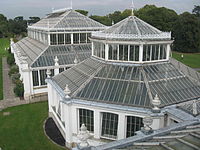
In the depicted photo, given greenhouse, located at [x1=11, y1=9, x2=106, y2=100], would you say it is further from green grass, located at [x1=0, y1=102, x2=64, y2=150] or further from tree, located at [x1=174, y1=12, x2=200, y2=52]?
tree, located at [x1=174, y1=12, x2=200, y2=52]

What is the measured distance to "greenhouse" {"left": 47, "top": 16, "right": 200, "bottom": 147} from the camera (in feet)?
51.8

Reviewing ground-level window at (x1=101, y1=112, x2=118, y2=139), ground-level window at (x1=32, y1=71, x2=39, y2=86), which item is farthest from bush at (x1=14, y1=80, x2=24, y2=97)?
ground-level window at (x1=101, y1=112, x2=118, y2=139)

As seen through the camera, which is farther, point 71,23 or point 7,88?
point 71,23

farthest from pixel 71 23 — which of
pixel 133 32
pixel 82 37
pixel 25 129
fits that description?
pixel 25 129

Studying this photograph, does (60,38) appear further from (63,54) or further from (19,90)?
(19,90)

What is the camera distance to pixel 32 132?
72.4 feet

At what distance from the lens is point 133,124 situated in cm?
1612

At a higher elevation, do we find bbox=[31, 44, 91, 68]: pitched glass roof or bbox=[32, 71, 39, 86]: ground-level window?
bbox=[31, 44, 91, 68]: pitched glass roof

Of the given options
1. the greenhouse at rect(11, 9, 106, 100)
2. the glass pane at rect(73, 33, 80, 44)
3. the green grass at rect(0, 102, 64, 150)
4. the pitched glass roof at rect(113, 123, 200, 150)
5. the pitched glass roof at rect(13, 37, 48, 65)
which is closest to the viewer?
the pitched glass roof at rect(113, 123, 200, 150)

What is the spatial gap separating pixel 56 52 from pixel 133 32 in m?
19.0

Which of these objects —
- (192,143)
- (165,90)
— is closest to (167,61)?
(165,90)

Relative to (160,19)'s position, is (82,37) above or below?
below

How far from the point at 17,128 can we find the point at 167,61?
680 inches

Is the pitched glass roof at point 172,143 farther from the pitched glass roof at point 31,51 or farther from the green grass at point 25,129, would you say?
the pitched glass roof at point 31,51
